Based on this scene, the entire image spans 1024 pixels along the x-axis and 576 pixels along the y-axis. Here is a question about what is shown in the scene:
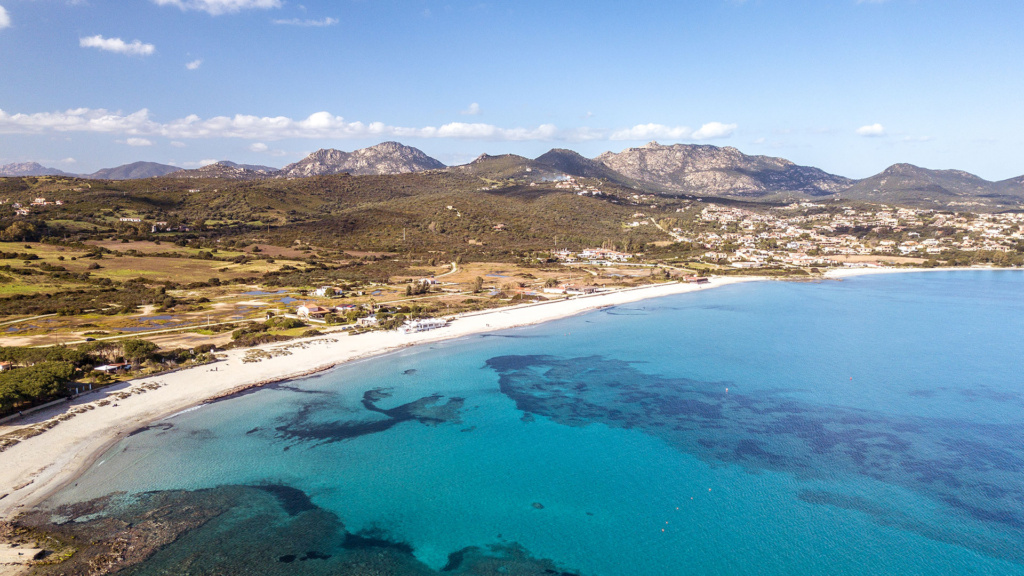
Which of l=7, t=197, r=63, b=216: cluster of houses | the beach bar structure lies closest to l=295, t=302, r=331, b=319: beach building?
the beach bar structure

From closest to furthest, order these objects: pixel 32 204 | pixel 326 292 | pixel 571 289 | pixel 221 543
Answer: pixel 221 543 → pixel 326 292 → pixel 571 289 → pixel 32 204

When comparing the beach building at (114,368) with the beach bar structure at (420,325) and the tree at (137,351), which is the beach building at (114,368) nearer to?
the tree at (137,351)

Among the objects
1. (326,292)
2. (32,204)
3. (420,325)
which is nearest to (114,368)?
(420,325)

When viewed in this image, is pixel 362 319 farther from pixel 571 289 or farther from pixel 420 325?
pixel 571 289

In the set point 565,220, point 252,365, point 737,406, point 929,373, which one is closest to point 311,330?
point 252,365

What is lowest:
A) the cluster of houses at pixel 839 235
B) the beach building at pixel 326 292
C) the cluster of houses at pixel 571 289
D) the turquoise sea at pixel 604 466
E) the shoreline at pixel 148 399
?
the turquoise sea at pixel 604 466

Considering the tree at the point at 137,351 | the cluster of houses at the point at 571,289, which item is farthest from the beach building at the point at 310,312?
the cluster of houses at the point at 571,289
